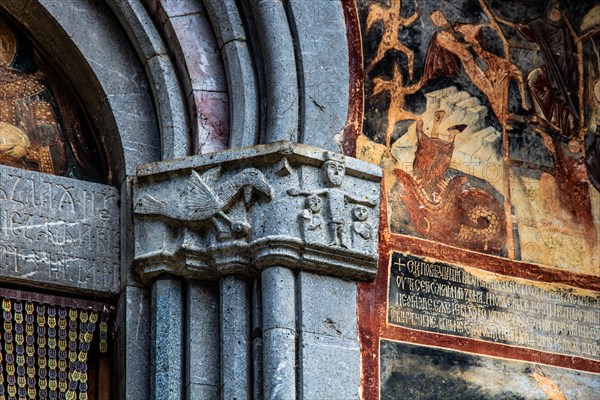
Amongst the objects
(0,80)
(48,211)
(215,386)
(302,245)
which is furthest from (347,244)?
(0,80)

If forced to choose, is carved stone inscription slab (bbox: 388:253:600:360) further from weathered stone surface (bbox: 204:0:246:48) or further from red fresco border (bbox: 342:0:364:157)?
weathered stone surface (bbox: 204:0:246:48)

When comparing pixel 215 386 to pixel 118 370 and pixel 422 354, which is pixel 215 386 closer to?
pixel 118 370

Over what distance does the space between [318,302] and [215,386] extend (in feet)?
2.15

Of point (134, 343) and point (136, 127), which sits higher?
point (136, 127)

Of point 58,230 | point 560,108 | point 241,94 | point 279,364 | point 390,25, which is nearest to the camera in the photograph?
point 279,364

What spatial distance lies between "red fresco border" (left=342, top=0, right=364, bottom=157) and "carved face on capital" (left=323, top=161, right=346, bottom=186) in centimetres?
32

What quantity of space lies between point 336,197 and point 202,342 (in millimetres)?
989

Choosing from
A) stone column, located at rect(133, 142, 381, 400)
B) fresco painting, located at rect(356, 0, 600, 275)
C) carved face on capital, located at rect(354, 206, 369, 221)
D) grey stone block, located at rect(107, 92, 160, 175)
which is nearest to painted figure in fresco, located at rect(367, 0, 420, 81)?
fresco painting, located at rect(356, 0, 600, 275)

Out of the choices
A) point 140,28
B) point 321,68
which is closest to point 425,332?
point 321,68

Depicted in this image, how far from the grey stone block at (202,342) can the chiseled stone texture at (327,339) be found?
1.49ft

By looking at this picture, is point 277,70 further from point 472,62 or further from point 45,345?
point 45,345

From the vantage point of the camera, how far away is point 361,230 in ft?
28.3

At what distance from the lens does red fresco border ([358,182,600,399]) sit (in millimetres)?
8703

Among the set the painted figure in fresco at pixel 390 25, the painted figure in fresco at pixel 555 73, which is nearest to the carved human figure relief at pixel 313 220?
the painted figure in fresco at pixel 390 25
